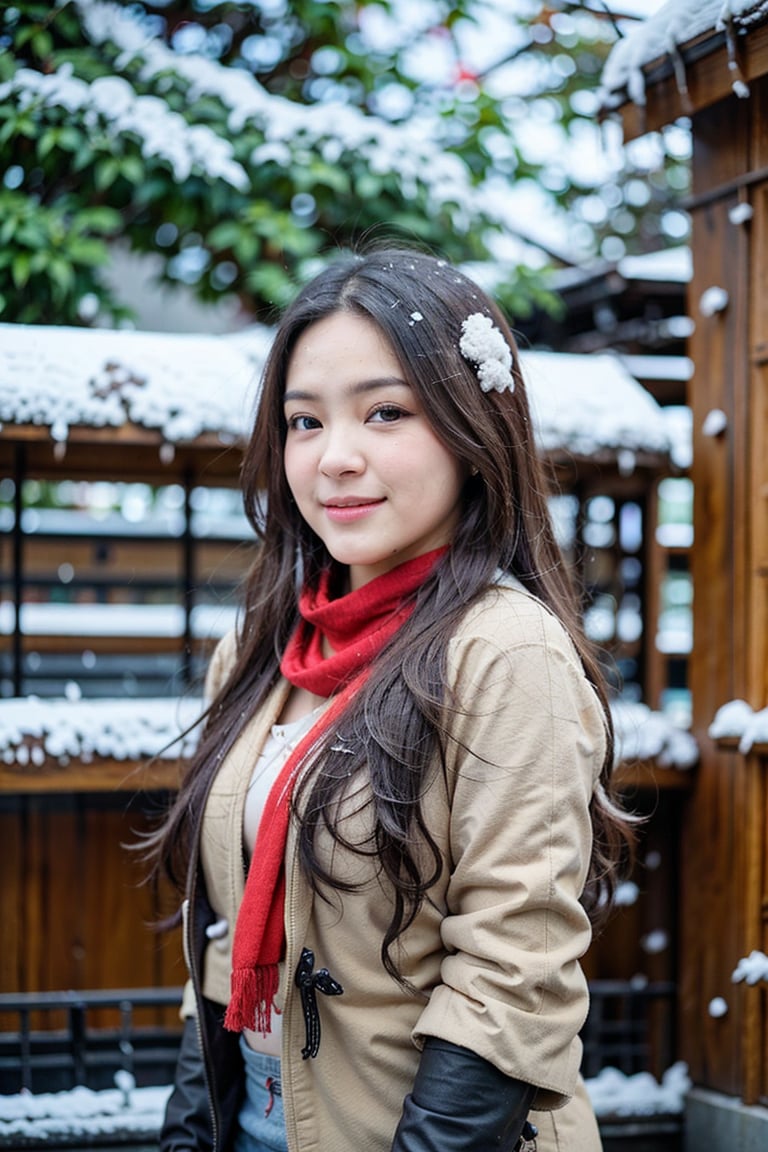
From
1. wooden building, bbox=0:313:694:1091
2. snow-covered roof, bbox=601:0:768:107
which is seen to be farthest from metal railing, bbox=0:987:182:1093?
snow-covered roof, bbox=601:0:768:107

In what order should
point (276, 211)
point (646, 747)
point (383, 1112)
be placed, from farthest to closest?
point (276, 211)
point (646, 747)
point (383, 1112)

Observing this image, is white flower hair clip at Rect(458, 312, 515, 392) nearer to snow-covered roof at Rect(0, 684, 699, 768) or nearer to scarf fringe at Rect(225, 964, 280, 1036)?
scarf fringe at Rect(225, 964, 280, 1036)

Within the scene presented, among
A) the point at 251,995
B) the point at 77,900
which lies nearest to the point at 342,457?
the point at 251,995

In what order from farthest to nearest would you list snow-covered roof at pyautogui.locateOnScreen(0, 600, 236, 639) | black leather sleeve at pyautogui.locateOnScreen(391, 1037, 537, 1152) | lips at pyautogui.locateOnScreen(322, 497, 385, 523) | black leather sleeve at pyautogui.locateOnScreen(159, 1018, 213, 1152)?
snow-covered roof at pyautogui.locateOnScreen(0, 600, 236, 639) < black leather sleeve at pyautogui.locateOnScreen(159, 1018, 213, 1152) < lips at pyautogui.locateOnScreen(322, 497, 385, 523) < black leather sleeve at pyautogui.locateOnScreen(391, 1037, 537, 1152)

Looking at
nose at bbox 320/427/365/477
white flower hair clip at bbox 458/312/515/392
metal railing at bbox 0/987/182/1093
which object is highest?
white flower hair clip at bbox 458/312/515/392

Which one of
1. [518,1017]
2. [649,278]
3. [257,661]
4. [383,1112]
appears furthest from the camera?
[649,278]

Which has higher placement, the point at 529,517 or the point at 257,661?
the point at 529,517

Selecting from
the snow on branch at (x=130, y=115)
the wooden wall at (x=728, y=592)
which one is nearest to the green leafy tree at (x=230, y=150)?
the snow on branch at (x=130, y=115)

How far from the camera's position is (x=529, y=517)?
5.53 feet

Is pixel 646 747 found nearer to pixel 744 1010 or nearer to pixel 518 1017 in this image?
pixel 744 1010

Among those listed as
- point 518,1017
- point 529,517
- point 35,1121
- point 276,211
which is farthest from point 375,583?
point 276,211

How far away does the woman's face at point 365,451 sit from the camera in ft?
5.13

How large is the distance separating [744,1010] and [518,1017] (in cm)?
143

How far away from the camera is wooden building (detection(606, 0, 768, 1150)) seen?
254cm
